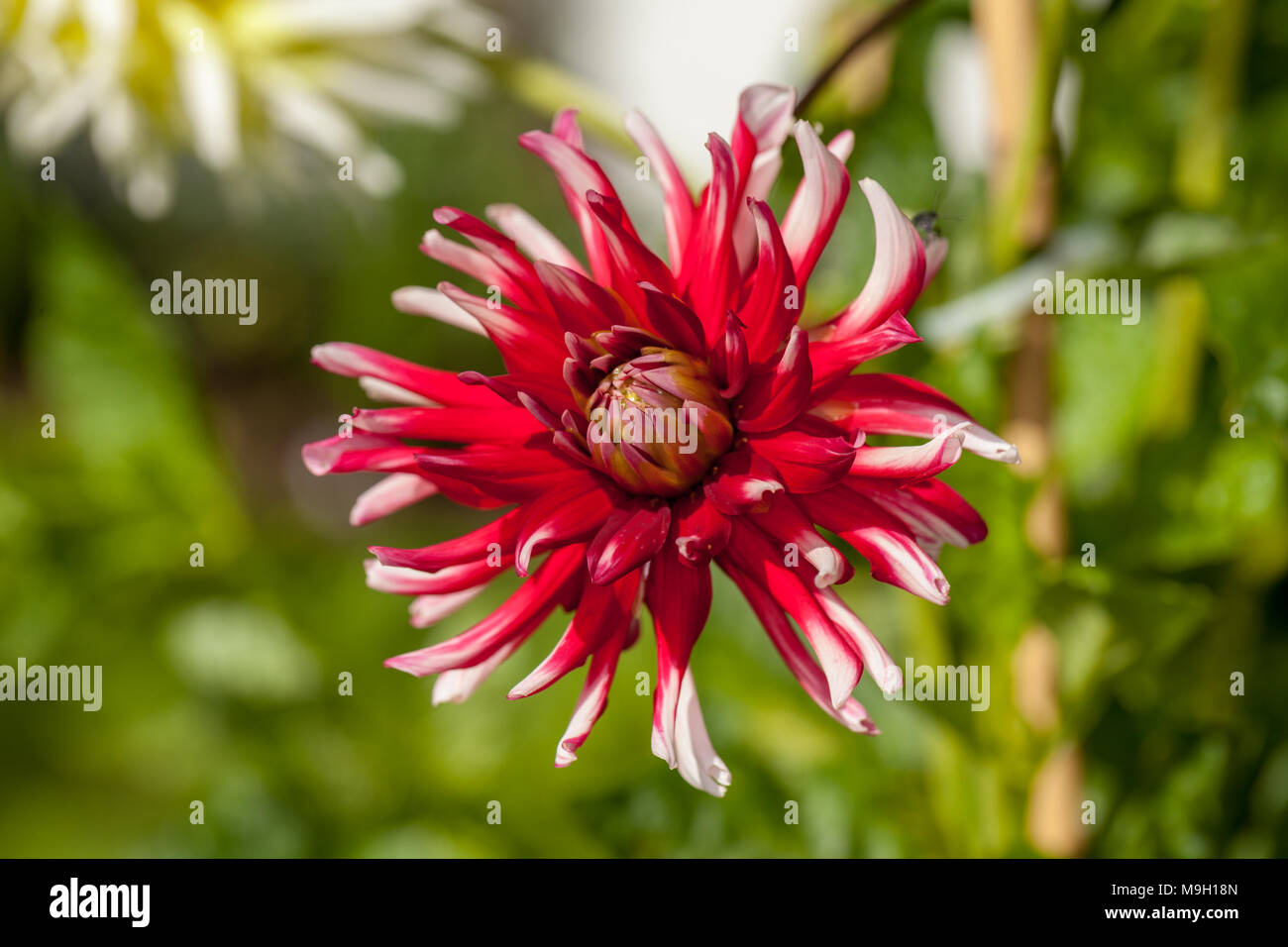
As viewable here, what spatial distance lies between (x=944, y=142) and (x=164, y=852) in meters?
0.64

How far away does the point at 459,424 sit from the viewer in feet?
0.90

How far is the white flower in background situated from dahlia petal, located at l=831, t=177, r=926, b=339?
0.28 metres

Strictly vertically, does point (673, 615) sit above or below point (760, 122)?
below

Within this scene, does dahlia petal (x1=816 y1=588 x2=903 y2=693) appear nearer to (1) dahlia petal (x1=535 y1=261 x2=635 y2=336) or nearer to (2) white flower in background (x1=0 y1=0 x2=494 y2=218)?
(1) dahlia petal (x1=535 y1=261 x2=635 y2=336)

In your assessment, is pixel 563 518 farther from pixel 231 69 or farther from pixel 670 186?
pixel 231 69

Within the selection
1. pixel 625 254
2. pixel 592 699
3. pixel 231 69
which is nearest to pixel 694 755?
pixel 592 699

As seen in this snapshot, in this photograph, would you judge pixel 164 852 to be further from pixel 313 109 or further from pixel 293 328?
pixel 293 328

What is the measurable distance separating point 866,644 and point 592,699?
71 millimetres

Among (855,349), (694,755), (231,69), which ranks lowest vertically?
(694,755)

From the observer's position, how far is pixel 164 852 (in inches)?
26.2

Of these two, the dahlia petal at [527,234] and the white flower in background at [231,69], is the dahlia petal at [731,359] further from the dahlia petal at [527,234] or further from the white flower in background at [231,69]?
the white flower in background at [231,69]

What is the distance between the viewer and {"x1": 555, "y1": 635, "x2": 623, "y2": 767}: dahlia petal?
0.25 meters

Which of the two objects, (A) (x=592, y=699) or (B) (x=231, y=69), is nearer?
(A) (x=592, y=699)

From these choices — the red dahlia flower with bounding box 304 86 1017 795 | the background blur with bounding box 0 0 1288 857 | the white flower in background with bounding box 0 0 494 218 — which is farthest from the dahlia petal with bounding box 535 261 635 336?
the white flower in background with bounding box 0 0 494 218
